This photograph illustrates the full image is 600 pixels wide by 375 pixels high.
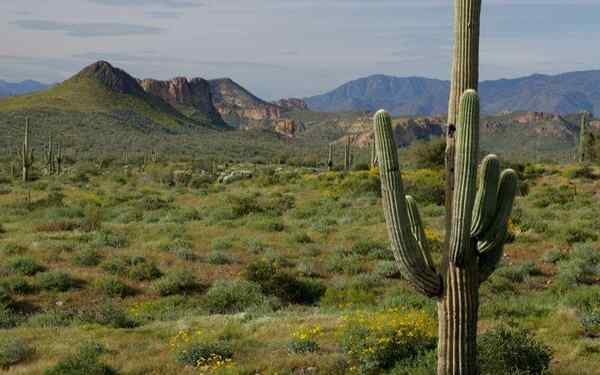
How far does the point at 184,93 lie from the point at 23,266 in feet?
569

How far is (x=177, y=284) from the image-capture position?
13.2 metres

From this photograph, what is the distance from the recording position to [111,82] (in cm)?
12925

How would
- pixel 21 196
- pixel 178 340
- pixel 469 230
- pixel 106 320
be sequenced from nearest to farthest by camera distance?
1. pixel 469 230
2. pixel 178 340
3. pixel 106 320
4. pixel 21 196

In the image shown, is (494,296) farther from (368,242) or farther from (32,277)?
(32,277)

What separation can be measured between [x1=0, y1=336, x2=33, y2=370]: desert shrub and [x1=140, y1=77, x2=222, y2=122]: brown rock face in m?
169

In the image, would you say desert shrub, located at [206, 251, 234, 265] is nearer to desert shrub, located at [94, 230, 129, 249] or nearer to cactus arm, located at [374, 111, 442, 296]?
desert shrub, located at [94, 230, 129, 249]

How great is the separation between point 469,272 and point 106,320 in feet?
23.3

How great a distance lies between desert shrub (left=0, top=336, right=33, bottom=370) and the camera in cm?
786

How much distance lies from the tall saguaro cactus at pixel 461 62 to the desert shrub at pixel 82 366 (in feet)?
15.7

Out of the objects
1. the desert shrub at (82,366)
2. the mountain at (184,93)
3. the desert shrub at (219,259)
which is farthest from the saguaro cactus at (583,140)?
the mountain at (184,93)

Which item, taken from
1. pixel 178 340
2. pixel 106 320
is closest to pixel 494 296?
pixel 178 340

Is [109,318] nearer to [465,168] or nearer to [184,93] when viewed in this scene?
[465,168]

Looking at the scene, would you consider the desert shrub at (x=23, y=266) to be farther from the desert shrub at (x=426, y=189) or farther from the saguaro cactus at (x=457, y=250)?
the desert shrub at (x=426, y=189)

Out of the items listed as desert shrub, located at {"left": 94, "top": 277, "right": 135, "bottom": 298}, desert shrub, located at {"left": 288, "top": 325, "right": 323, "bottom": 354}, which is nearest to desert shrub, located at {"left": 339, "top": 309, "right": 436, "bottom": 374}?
desert shrub, located at {"left": 288, "top": 325, "right": 323, "bottom": 354}
